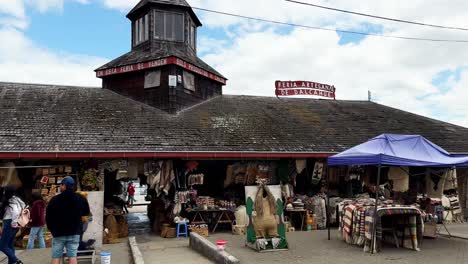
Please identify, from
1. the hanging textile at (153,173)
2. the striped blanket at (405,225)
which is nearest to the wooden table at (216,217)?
the hanging textile at (153,173)

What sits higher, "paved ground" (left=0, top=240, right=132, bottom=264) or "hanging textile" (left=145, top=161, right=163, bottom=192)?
"hanging textile" (left=145, top=161, right=163, bottom=192)

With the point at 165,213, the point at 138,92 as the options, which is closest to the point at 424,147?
the point at 165,213

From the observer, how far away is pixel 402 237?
31.8ft

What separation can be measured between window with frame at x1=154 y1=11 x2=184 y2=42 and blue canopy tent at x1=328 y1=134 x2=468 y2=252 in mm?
10039

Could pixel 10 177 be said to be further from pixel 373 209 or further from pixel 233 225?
pixel 373 209

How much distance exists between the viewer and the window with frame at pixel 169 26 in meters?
17.6

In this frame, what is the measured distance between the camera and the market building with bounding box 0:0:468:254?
1134 cm

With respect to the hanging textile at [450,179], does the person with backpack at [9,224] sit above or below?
below

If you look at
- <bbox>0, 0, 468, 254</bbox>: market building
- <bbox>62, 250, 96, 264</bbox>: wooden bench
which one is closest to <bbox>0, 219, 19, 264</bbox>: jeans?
<bbox>62, 250, 96, 264</bbox>: wooden bench

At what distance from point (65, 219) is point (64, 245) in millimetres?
520

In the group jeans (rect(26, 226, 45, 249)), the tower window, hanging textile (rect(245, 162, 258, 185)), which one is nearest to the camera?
jeans (rect(26, 226, 45, 249))

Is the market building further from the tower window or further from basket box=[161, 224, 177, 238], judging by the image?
basket box=[161, 224, 177, 238]

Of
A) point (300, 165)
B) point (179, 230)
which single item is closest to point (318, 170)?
point (300, 165)

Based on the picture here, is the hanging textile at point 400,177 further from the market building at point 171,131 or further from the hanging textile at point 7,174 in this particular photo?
the hanging textile at point 7,174
